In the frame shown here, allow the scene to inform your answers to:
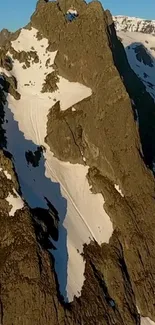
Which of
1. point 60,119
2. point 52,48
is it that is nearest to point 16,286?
point 60,119

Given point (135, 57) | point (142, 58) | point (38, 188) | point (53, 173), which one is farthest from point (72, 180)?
point (142, 58)

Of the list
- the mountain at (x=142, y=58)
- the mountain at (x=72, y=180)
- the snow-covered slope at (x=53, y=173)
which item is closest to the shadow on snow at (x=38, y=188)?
the snow-covered slope at (x=53, y=173)

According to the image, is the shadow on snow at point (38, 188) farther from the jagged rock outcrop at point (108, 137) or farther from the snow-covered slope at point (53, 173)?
the jagged rock outcrop at point (108, 137)

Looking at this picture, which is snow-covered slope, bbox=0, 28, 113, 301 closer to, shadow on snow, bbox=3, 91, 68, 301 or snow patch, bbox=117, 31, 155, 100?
shadow on snow, bbox=3, 91, 68, 301

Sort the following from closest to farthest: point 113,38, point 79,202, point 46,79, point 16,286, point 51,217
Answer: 1. point 16,286
2. point 51,217
3. point 79,202
4. point 46,79
5. point 113,38

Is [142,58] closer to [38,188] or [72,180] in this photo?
[72,180]

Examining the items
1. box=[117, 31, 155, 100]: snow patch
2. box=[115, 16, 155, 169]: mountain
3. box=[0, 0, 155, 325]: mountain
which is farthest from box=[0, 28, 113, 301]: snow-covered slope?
box=[115, 16, 155, 169]: mountain

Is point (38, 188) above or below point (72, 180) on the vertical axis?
below

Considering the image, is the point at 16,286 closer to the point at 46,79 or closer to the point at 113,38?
the point at 46,79
